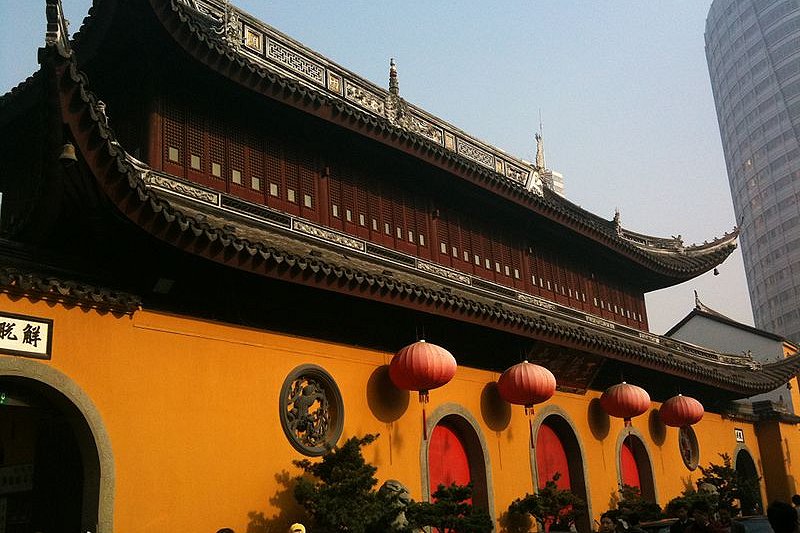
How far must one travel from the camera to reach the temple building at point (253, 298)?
751cm

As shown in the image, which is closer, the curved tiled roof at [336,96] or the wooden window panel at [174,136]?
the curved tiled roof at [336,96]

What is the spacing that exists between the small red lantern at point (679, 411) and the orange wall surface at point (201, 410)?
654 cm

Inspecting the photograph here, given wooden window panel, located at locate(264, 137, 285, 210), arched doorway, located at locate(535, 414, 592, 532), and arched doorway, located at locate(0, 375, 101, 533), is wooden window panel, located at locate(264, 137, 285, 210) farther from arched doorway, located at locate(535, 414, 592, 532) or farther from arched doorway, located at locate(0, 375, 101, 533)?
arched doorway, located at locate(535, 414, 592, 532)

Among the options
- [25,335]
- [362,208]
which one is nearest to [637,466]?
[362,208]

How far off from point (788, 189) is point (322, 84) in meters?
50.1

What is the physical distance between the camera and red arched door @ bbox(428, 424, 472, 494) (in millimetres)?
11211

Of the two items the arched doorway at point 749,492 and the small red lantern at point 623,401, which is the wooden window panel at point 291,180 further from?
the arched doorway at point 749,492

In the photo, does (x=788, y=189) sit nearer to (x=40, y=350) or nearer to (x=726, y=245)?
(x=726, y=245)

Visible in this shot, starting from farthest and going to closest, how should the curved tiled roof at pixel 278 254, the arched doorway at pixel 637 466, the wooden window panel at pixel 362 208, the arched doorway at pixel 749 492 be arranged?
the arched doorway at pixel 749 492 → the arched doorway at pixel 637 466 → the wooden window panel at pixel 362 208 → the curved tiled roof at pixel 278 254

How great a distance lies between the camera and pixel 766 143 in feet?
188

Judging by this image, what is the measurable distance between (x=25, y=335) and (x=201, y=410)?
194cm

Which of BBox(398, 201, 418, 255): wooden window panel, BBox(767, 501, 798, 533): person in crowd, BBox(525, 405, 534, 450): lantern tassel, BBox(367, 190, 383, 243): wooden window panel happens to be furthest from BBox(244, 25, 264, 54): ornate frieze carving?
BBox(767, 501, 798, 533): person in crowd

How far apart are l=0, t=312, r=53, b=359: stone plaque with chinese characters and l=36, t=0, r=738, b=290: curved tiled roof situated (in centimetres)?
368

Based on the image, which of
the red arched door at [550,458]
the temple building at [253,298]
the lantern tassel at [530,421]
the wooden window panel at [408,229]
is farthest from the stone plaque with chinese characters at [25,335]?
the red arched door at [550,458]
